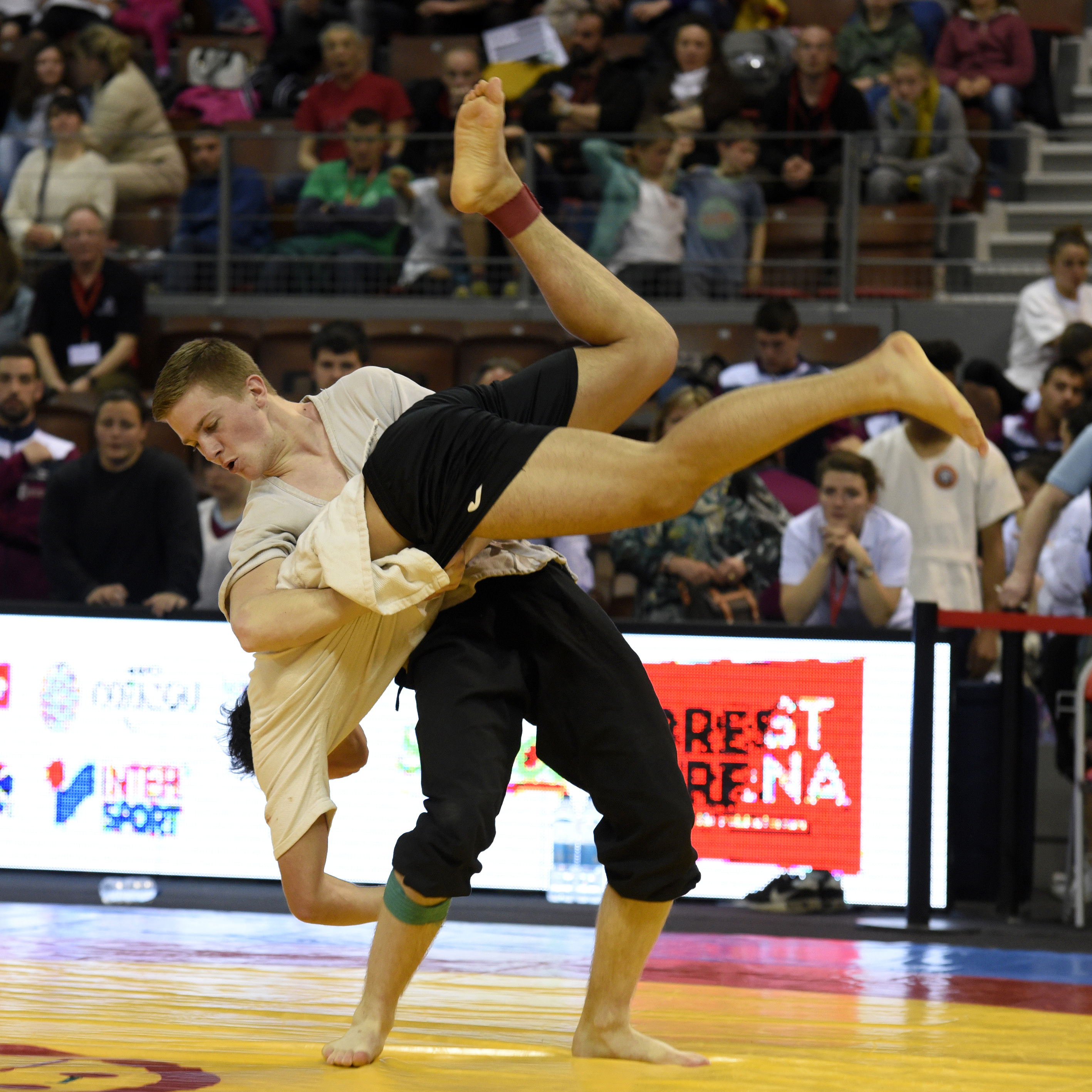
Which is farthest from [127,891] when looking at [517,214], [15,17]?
[15,17]

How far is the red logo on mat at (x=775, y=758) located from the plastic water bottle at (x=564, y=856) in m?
0.40

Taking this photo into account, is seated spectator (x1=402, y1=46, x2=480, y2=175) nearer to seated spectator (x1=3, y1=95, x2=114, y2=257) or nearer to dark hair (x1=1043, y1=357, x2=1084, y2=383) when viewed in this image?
seated spectator (x1=3, y1=95, x2=114, y2=257)

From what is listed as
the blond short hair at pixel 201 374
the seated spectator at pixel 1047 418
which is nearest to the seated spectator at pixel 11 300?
the seated spectator at pixel 1047 418

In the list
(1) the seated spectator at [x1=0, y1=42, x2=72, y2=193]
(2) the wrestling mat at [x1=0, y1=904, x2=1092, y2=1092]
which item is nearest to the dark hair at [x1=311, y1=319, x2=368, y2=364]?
(2) the wrestling mat at [x1=0, y1=904, x2=1092, y2=1092]

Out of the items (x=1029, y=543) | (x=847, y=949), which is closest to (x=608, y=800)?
(x=847, y=949)

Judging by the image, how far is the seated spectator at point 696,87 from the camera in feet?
29.3

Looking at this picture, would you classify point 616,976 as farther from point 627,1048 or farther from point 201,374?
point 201,374

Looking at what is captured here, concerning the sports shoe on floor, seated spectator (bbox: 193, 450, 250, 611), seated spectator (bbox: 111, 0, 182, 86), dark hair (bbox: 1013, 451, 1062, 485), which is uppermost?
seated spectator (bbox: 111, 0, 182, 86)

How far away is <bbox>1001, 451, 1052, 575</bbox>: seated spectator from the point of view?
676cm

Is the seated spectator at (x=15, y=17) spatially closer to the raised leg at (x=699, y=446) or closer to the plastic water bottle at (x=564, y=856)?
the plastic water bottle at (x=564, y=856)

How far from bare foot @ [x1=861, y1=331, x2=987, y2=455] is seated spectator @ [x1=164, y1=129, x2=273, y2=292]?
6963 millimetres

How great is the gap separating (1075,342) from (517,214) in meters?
4.67

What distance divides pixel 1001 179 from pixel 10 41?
22.0 feet

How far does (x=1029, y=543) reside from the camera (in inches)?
214
